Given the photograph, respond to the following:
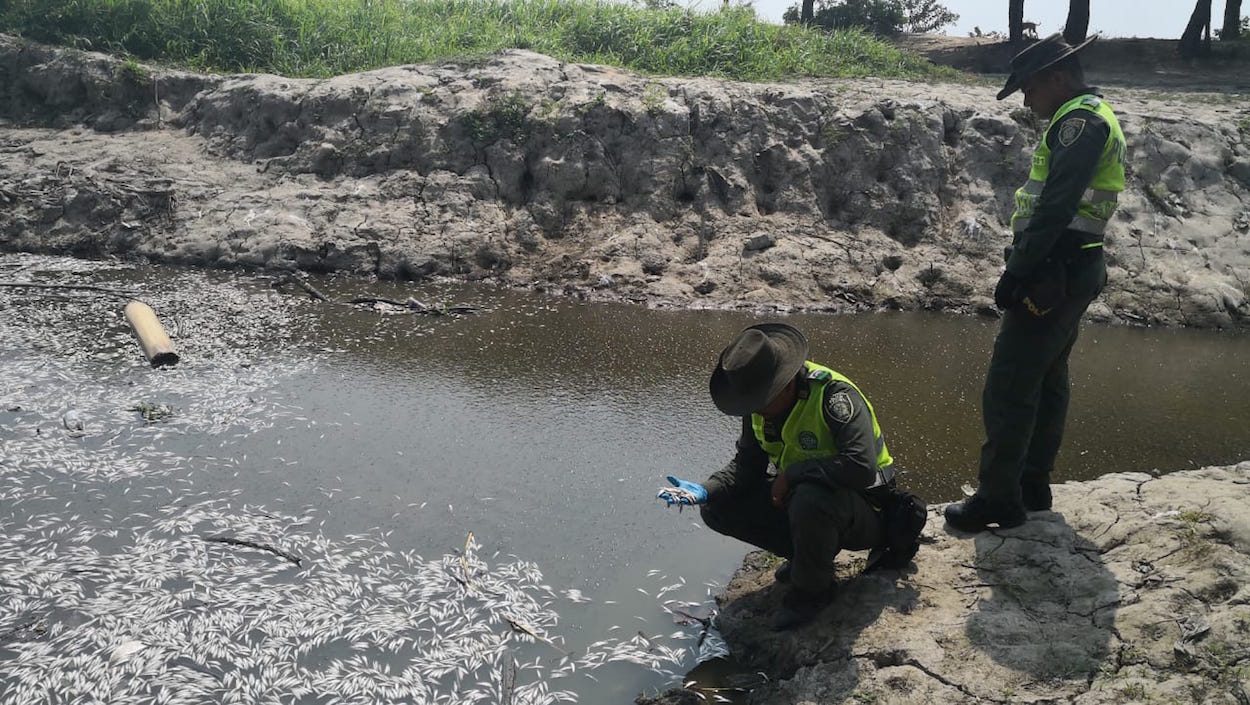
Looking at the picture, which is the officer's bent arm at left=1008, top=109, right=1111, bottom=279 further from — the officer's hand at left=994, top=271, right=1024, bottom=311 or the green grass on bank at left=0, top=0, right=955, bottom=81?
the green grass on bank at left=0, top=0, right=955, bottom=81

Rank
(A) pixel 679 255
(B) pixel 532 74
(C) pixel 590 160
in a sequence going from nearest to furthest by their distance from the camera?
(A) pixel 679 255 → (C) pixel 590 160 → (B) pixel 532 74

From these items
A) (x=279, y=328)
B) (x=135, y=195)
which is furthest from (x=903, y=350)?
(x=135, y=195)

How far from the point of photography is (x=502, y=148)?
13461 millimetres

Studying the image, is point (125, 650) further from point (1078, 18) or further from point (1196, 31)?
point (1196, 31)

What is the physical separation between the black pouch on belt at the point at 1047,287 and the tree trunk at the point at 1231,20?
2271 centimetres

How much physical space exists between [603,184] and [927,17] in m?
16.4

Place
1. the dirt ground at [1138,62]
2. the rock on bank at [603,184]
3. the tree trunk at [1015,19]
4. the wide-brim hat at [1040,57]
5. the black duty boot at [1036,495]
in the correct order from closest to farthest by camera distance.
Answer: the wide-brim hat at [1040,57] → the black duty boot at [1036,495] → the rock on bank at [603,184] → the dirt ground at [1138,62] → the tree trunk at [1015,19]

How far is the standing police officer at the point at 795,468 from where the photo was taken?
3764mm

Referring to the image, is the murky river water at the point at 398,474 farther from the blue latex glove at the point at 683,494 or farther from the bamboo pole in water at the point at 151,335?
the blue latex glove at the point at 683,494

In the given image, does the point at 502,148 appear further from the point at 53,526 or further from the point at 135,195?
the point at 53,526

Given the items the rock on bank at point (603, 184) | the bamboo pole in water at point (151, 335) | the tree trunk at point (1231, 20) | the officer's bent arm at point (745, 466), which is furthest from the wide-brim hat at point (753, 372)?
the tree trunk at point (1231, 20)

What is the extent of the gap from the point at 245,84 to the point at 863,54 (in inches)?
492

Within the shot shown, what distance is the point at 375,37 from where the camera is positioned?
17.1 m

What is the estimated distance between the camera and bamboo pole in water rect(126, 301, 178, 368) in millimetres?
7832
